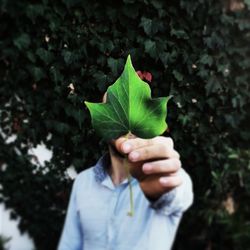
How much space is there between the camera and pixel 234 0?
1.14 meters

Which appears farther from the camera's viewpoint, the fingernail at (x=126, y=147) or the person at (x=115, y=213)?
the person at (x=115, y=213)

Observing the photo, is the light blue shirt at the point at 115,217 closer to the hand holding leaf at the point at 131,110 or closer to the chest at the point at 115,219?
the chest at the point at 115,219

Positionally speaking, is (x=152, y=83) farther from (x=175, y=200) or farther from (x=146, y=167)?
(x=146, y=167)

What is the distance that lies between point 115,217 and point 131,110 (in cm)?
61

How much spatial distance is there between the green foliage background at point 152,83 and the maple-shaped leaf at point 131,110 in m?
0.48

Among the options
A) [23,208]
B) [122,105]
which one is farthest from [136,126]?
[23,208]

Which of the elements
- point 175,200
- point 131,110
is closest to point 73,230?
point 175,200

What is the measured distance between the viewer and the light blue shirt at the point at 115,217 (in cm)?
86

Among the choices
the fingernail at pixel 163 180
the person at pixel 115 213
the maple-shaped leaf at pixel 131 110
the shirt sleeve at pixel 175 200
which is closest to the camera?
the maple-shaped leaf at pixel 131 110

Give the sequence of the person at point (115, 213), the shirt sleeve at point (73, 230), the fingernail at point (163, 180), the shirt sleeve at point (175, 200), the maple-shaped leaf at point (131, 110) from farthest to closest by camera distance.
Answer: the shirt sleeve at point (73, 230) < the person at point (115, 213) < the shirt sleeve at point (175, 200) < the fingernail at point (163, 180) < the maple-shaped leaf at point (131, 110)

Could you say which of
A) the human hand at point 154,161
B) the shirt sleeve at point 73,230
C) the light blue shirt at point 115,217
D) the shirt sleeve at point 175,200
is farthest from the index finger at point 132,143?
the shirt sleeve at point 73,230

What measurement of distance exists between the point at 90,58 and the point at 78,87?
0.23 feet

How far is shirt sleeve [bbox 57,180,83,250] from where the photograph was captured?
39.3 inches

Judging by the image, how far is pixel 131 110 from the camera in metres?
0.33
